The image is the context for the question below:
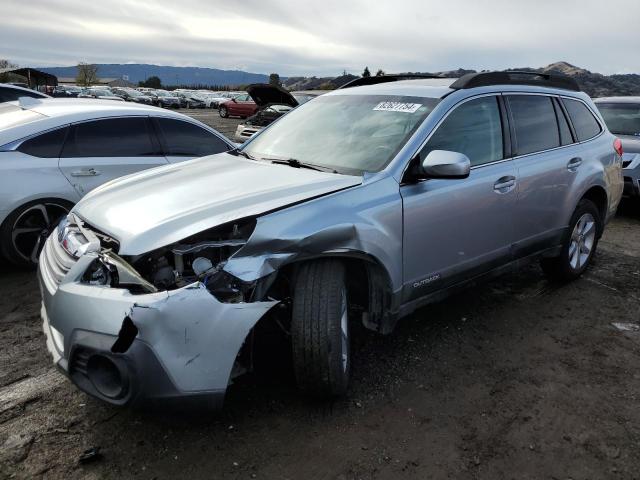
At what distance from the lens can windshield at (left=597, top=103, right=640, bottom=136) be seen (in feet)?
28.0

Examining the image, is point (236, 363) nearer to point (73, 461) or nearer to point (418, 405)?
point (73, 461)

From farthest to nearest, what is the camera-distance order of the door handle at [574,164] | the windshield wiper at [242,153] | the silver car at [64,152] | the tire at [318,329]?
the silver car at [64,152]
the door handle at [574,164]
the windshield wiper at [242,153]
the tire at [318,329]

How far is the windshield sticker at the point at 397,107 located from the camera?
3.43 meters

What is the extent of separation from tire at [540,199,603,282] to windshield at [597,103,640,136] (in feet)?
14.9

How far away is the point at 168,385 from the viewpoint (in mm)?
2211

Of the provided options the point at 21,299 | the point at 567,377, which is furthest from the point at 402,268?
A: the point at 21,299

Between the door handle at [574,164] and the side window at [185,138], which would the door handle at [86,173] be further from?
the door handle at [574,164]

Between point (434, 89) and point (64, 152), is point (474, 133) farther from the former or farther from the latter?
point (64, 152)

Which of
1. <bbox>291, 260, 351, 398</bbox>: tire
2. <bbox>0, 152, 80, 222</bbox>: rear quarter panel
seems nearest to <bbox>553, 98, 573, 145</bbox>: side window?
<bbox>291, 260, 351, 398</bbox>: tire

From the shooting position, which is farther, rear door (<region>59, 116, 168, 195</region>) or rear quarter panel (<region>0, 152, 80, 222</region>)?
rear door (<region>59, 116, 168, 195</region>)

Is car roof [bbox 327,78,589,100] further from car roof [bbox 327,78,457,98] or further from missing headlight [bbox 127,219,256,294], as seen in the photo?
missing headlight [bbox 127,219,256,294]

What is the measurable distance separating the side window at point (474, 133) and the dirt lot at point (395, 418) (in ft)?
4.28

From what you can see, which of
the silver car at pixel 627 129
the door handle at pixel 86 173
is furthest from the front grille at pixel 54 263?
the silver car at pixel 627 129

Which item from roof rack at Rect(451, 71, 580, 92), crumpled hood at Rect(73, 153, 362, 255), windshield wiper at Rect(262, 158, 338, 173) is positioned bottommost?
crumpled hood at Rect(73, 153, 362, 255)
